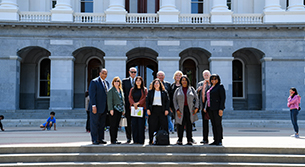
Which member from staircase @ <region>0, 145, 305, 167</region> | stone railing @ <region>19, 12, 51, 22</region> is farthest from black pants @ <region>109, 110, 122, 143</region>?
stone railing @ <region>19, 12, 51, 22</region>

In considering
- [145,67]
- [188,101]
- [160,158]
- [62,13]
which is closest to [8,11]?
[62,13]

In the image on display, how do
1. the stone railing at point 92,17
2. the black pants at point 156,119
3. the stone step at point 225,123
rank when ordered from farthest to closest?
the stone railing at point 92,17
the stone step at point 225,123
the black pants at point 156,119

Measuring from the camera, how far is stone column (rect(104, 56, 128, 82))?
24719 mm

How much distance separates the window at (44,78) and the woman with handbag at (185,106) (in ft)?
67.1

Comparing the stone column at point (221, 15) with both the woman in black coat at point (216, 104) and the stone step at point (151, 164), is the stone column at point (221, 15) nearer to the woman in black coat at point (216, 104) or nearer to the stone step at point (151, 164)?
the woman in black coat at point (216, 104)

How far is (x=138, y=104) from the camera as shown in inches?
392

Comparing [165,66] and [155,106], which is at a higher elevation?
[165,66]

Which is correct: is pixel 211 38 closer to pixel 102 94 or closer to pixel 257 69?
pixel 257 69

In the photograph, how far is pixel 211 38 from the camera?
24.9 m

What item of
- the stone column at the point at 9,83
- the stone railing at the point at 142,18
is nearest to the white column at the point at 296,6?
the stone railing at the point at 142,18

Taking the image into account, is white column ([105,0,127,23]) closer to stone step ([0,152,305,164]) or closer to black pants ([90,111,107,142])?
black pants ([90,111,107,142])

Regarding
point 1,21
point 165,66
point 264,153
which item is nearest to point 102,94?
point 264,153

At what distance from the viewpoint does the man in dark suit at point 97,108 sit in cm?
978

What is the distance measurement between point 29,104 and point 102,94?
64.3ft
